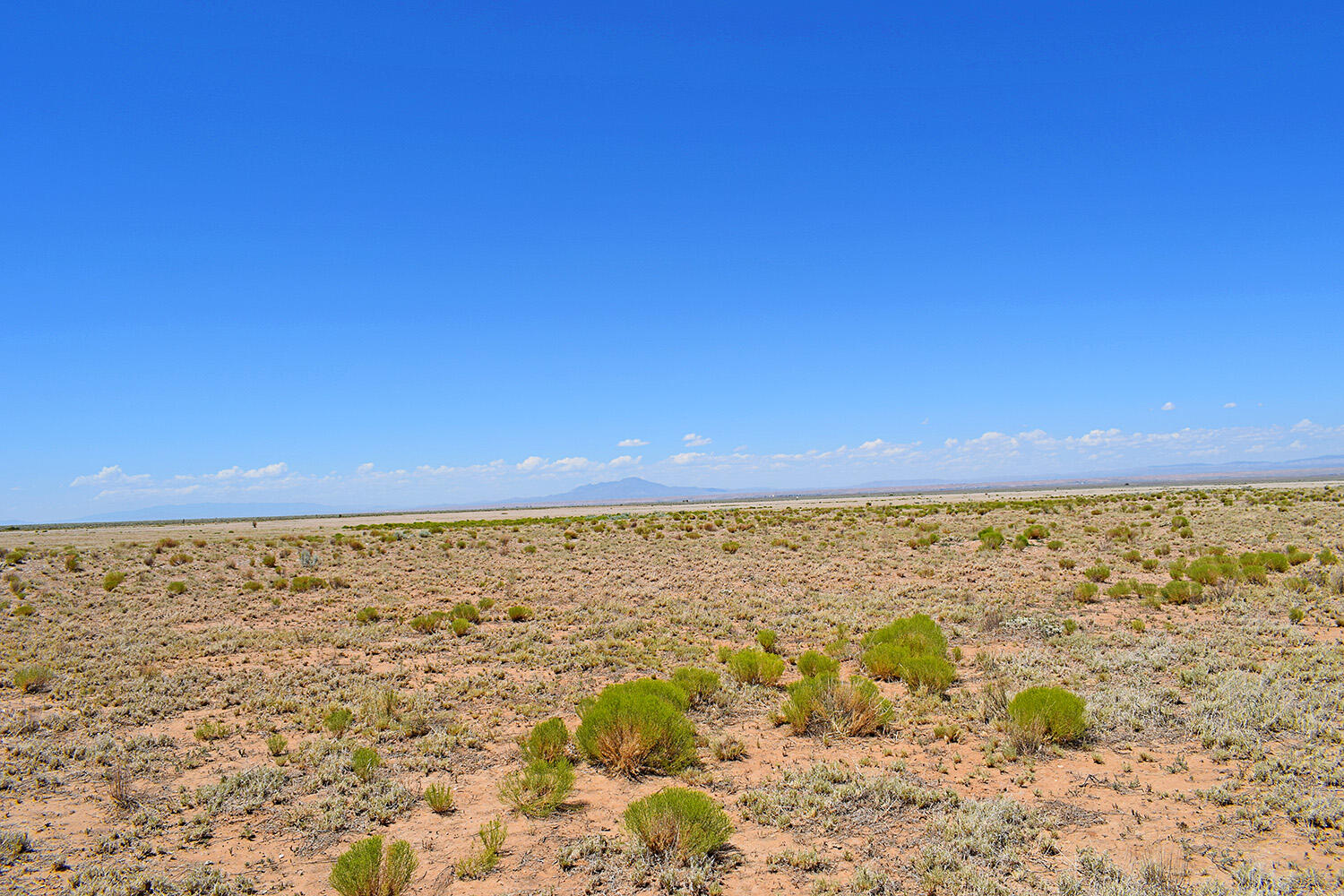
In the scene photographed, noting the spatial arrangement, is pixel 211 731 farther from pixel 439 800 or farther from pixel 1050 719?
pixel 1050 719

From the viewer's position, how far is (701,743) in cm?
823

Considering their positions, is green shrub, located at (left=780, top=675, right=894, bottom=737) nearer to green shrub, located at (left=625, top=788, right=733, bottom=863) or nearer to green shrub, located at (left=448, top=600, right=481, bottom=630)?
green shrub, located at (left=625, top=788, right=733, bottom=863)

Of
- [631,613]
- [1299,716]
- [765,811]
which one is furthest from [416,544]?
[1299,716]

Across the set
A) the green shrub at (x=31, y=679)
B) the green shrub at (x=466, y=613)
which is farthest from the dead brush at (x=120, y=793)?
the green shrub at (x=466, y=613)

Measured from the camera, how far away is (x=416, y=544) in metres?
37.1

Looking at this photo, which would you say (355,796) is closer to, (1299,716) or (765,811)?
(765,811)

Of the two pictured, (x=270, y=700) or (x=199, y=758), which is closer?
(x=199, y=758)

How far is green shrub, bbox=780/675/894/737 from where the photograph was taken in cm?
855

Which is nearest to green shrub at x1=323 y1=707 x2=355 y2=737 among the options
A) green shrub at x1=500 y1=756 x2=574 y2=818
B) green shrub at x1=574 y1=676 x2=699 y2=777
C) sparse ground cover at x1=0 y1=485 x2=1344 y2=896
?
sparse ground cover at x1=0 y1=485 x2=1344 y2=896

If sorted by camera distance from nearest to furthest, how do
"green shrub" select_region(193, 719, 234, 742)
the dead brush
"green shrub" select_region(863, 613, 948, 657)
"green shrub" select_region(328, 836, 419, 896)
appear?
"green shrub" select_region(328, 836, 419, 896), the dead brush, "green shrub" select_region(193, 719, 234, 742), "green shrub" select_region(863, 613, 948, 657)

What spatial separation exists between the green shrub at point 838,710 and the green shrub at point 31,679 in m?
12.7

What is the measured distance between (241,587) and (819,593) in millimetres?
19452

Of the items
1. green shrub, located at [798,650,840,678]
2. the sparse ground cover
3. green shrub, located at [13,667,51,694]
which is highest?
green shrub, located at [13,667,51,694]

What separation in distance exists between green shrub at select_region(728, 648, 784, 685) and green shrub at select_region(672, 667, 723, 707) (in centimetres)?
88
